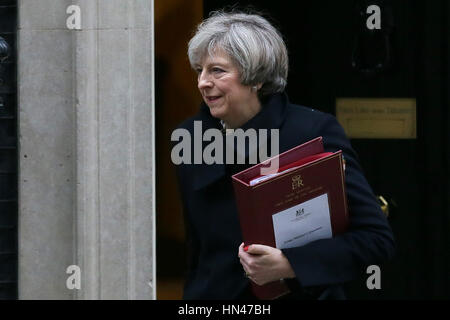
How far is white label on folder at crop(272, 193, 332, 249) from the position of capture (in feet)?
11.2

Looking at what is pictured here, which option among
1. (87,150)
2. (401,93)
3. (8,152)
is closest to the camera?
(87,150)

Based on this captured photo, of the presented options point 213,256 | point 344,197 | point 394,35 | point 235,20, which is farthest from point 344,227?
point 394,35

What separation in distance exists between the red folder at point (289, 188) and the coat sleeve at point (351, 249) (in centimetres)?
7

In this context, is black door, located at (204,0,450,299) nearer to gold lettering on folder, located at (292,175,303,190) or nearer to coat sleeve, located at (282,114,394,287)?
coat sleeve, located at (282,114,394,287)

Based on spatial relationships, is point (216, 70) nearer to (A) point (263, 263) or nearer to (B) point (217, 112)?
(B) point (217, 112)

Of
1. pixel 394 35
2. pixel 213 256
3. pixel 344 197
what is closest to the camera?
pixel 344 197

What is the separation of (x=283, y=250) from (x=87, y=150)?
1.99 m

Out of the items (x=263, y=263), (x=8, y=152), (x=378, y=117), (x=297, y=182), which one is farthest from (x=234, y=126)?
(x=8, y=152)

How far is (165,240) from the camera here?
17.1ft

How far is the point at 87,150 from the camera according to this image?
5090mm
